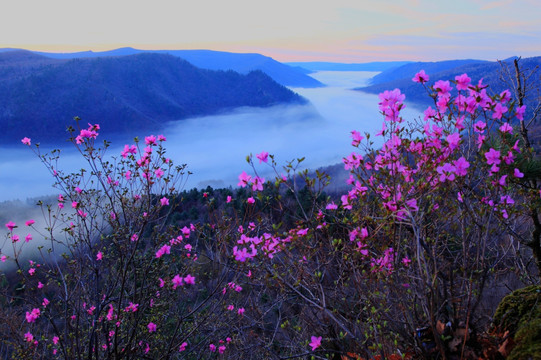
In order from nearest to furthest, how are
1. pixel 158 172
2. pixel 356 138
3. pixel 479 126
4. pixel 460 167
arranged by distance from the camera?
pixel 460 167, pixel 479 126, pixel 356 138, pixel 158 172

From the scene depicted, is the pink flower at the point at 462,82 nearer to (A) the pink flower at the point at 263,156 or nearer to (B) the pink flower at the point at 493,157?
(B) the pink flower at the point at 493,157

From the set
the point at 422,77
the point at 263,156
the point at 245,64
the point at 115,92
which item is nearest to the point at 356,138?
the point at 422,77

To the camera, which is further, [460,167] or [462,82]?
[462,82]

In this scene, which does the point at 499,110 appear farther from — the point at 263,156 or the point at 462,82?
the point at 263,156

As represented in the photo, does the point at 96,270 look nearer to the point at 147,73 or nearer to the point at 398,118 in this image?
the point at 398,118

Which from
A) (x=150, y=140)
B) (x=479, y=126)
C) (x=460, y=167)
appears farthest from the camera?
(x=150, y=140)

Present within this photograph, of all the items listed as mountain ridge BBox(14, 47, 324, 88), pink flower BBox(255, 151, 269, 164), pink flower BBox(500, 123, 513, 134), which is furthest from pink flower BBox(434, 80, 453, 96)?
mountain ridge BBox(14, 47, 324, 88)

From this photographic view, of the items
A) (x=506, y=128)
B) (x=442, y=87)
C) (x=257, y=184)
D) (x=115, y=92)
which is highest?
(x=115, y=92)

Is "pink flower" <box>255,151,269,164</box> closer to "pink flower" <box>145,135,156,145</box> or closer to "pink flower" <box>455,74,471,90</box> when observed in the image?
"pink flower" <box>455,74,471,90</box>

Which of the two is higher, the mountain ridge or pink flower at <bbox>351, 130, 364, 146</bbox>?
the mountain ridge

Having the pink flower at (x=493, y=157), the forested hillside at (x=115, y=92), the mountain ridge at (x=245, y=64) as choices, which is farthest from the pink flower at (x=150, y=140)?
the mountain ridge at (x=245, y=64)

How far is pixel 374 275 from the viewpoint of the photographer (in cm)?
278

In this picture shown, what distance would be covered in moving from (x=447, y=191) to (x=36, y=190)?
9132cm

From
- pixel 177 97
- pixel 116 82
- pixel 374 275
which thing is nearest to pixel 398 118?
pixel 374 275
